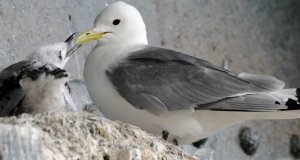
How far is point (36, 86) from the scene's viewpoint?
2.97m

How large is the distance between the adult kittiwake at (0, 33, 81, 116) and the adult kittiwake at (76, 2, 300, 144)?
0.13 metres

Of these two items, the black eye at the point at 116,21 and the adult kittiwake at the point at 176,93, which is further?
the black eye at the point at 116,21

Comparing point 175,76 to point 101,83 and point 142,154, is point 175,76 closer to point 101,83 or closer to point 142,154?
point 101,83

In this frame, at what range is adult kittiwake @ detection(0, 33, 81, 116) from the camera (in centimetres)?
294

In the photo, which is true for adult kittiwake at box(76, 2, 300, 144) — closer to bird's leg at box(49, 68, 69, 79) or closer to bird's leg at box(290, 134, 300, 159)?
bird's leg at box(49, 68, 69, 79)

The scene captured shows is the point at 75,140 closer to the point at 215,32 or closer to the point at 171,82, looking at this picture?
the point at 171,82

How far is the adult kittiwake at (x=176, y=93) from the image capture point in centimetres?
309

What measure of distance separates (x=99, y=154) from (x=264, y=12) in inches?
77.6

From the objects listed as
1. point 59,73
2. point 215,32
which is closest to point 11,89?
point 59,73

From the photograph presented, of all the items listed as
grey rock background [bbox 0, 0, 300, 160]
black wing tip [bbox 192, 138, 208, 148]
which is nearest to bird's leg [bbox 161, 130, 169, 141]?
grey rock background [bbox 0, 0, 300, 160]

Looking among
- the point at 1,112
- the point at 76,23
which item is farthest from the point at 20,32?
the point at 1,112

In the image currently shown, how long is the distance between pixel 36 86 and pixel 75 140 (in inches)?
17.8

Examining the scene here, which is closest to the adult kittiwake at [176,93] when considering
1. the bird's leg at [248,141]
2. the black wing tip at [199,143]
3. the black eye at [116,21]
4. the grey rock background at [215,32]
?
the black eye at [116,21]

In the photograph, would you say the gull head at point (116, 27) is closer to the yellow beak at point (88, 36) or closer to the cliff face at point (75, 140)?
the yellow beak at point (88, 36)
